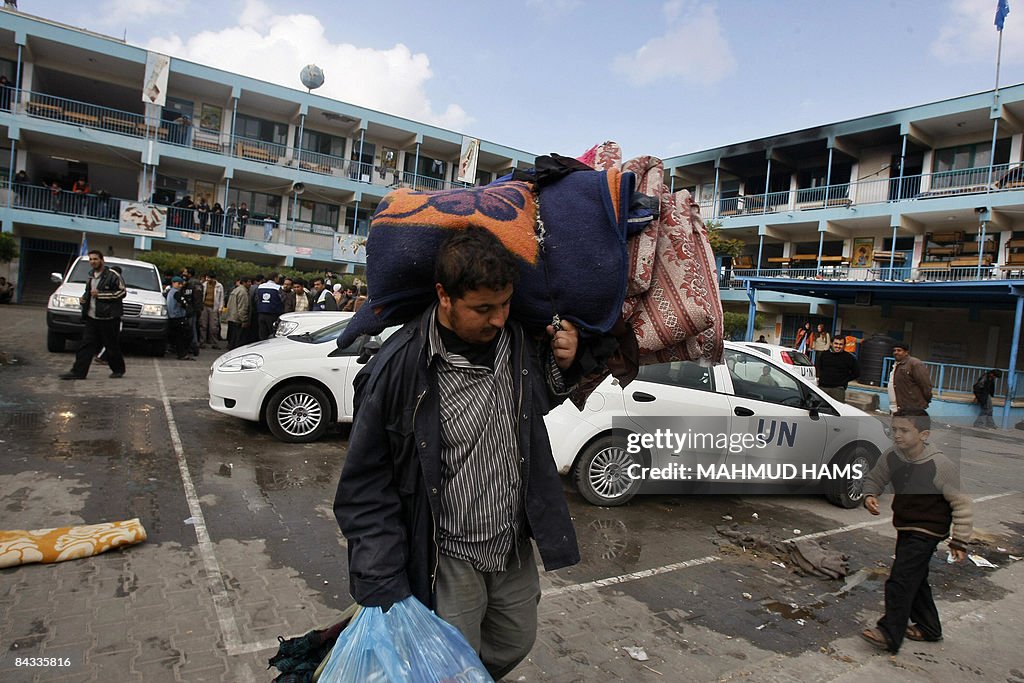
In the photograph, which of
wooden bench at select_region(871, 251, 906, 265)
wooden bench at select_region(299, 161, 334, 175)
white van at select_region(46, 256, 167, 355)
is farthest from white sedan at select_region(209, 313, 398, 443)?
wooden bench at select_region(299, 161, 334, 175)

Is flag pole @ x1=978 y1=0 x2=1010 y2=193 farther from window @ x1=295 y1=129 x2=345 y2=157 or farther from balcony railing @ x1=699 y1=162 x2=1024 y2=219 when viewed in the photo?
window @ x1=295 y1=129 x2=345 y2=157

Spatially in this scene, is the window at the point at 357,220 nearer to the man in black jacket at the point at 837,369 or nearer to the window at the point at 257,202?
the window at the point at 257,202

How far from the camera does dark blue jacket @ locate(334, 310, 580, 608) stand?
194 centimetres

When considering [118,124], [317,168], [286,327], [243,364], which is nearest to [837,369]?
[243,364]

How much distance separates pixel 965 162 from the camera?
23.5 m

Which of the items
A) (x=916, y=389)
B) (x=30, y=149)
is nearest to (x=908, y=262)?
(x=916, y=389)

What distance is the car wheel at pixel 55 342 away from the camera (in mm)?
12070

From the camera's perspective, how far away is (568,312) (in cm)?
208

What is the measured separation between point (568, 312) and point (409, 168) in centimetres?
3392

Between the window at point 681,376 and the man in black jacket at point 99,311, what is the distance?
306 inches

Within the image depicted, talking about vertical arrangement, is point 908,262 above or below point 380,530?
above

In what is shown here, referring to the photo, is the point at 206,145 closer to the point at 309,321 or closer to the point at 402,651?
the point at 309,321

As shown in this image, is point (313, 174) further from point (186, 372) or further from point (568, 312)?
point (568, 312)

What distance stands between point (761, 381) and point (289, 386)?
5.31 metres
